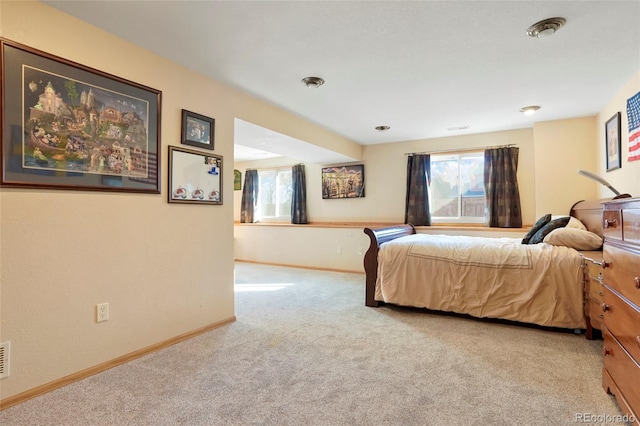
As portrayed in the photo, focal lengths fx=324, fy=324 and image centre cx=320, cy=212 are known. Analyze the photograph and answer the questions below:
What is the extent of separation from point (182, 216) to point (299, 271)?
3265 millimetres

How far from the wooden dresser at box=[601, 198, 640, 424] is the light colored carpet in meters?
0.24

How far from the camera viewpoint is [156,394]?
1.82 metres

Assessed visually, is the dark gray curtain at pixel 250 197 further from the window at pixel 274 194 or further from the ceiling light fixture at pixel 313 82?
the ceiling light fixture at pixel 313 82

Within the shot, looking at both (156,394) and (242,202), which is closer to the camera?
(156,394)

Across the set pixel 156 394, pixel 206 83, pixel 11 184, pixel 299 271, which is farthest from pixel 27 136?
pixel 299 271

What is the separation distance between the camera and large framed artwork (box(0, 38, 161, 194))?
1.74 m

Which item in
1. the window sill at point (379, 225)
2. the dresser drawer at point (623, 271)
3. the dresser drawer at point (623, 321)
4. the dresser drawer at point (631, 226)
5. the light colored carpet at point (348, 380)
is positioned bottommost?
the light colored carpet at point (348, 380)

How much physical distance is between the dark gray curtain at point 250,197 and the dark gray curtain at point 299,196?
1.02 meters

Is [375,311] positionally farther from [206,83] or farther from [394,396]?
[206,83]

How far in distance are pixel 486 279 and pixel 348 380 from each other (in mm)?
1781

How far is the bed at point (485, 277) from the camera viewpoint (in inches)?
107

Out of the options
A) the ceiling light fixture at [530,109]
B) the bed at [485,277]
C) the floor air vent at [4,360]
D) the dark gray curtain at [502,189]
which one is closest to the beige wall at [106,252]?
the floor air vent at [4,360]

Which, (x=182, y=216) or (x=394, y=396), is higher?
(x=182, y=216)

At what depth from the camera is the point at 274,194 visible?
6.78 m
